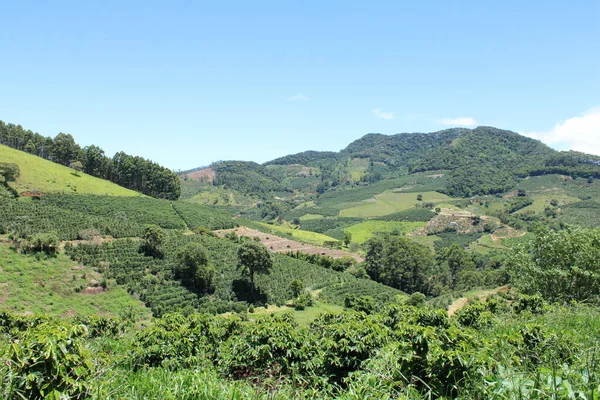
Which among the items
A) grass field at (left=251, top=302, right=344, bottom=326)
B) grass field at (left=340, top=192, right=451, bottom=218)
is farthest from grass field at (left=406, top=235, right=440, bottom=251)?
grass field at (left=251, top=302, right=344, bottom=326)

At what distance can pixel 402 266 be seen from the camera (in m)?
70.9

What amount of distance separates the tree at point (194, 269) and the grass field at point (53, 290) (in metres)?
7.67

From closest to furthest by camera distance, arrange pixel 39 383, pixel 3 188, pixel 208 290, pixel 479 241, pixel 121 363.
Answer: pixel 39 383 → pixel 121 363 → pixel 208 290 → pixel 3 188 → pixel 479 241

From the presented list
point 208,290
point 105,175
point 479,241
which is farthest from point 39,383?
point 479,241

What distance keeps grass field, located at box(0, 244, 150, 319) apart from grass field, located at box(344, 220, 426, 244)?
93028 mm

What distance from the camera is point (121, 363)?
7.47m

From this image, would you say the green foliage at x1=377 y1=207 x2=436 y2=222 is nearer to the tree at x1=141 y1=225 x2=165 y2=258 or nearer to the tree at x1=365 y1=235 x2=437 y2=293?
the tree at x1=365 y1=235 x2=437 y2=293

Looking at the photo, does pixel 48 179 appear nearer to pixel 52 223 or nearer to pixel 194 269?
pixel 52 223

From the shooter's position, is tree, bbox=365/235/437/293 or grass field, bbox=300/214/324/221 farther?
grass field, bbox=300/214/324/221

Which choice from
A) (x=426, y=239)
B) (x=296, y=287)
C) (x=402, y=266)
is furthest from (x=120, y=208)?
(x=426, y=239)

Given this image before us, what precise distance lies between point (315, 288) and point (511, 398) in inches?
2035

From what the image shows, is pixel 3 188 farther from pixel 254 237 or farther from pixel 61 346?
pixel 61 346

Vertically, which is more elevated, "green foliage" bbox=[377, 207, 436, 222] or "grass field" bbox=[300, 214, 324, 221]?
"green foliage" bbox=[377, 207, 436, 222]

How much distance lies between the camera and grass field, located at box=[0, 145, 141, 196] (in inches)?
2421
